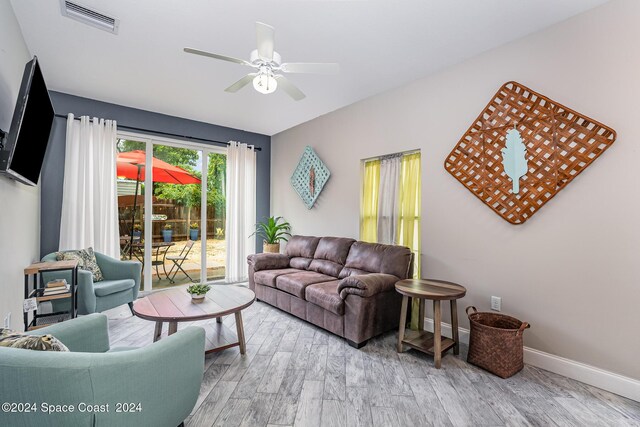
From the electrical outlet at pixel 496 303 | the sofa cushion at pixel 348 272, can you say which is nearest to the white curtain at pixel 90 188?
the sofa cushion at pixel 348 272

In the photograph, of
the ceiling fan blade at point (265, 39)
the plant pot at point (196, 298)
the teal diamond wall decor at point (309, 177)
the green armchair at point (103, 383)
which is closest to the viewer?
the green armchair at point (103, 383)

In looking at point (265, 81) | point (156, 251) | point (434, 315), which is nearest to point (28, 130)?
point (265, 81)

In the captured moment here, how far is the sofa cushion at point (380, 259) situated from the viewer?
3.15 meters

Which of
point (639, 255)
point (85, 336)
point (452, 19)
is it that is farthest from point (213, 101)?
point (639, 255)

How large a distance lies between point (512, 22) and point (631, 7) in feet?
2.26

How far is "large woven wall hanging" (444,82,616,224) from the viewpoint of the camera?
2.25 m

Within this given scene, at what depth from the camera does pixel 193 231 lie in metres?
4.95

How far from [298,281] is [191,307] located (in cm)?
124

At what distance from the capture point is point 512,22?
7.68ft

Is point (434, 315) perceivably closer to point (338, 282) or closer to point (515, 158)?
point (338, 282)

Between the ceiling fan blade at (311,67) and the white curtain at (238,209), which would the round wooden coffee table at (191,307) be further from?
the white curtain at (238,209)

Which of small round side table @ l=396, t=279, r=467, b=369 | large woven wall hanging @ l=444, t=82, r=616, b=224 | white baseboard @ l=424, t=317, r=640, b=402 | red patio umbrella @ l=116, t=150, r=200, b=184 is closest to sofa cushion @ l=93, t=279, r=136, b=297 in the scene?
red patio umbrella @ l=116, t=150, r=200, b=184

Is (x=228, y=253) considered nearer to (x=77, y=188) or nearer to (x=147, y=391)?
(x=77, y=188)

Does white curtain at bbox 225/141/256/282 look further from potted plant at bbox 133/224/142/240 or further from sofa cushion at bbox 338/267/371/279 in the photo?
sofa cushion at bbox 338/267/371/279
